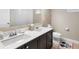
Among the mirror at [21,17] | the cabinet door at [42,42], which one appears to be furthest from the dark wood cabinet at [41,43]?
the mirror at [21,17]

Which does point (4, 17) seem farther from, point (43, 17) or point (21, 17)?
point (43, 17)

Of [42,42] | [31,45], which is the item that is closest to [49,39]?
[42,42]

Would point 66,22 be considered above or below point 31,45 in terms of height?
above

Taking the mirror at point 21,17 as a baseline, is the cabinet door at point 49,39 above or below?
below

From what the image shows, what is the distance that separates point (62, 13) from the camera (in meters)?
1.11

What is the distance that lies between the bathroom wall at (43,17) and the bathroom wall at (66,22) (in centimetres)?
6

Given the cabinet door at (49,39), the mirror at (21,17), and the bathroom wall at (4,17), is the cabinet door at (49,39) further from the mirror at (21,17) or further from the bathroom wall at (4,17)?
the bathroom wall at (4,17)

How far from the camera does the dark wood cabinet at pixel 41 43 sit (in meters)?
1.09

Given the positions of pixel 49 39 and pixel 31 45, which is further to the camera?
pixel 49 39

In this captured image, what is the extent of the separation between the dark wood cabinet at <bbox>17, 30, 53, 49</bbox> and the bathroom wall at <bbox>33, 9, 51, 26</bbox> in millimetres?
155

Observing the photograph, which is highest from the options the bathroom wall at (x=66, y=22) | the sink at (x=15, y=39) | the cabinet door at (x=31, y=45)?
the bathroom wall at (x=66, y=22)

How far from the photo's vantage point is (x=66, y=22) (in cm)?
115

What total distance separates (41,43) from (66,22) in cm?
42
